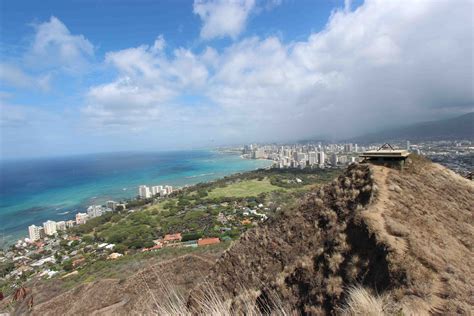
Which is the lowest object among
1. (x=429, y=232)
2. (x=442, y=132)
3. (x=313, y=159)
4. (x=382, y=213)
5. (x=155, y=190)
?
(x=155, y=190)

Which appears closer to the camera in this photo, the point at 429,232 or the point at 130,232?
the point at 429,232

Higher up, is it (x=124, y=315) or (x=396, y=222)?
(x=396, y=222)

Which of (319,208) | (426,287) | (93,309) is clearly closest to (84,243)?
(93,309)

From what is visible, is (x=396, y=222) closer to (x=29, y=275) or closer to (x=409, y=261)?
(x=409, y=261)

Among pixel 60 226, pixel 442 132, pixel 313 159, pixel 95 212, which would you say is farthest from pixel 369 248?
pixel 442 132

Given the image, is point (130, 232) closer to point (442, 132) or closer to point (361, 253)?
point (361, 253)

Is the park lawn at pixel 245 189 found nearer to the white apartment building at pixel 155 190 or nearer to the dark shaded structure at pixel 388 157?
the white apartment building at pixel 155 190

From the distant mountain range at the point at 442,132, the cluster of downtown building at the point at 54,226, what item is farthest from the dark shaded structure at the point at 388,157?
A: the distant mountain range at the point at 442,132

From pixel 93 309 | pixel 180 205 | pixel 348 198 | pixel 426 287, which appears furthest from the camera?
pixel 180 205
